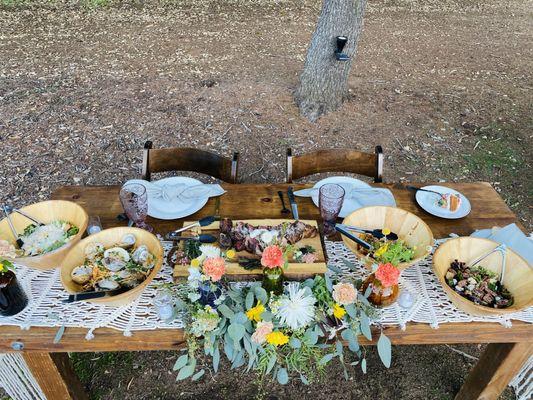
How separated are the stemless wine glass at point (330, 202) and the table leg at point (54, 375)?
3.81 feet

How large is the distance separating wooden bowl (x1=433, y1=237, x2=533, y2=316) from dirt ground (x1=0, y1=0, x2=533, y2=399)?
41.5 inches

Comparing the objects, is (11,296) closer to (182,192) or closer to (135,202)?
(135,202)

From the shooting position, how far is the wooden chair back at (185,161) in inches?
89.2

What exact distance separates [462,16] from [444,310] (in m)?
6.50

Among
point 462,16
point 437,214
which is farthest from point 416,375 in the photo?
point 462,16

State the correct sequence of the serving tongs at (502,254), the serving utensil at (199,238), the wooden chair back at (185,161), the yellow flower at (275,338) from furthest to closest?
the wooden chair back at (185,161)
the serving utensil at (199,238)
the serving tongs at (502,254)
the yellow flower at (275,338)

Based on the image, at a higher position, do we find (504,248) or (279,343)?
(504,248)

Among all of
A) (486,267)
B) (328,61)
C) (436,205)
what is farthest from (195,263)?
(328,61)

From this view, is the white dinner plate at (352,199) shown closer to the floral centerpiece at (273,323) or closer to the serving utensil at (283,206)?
the serving utensil at (283,206)

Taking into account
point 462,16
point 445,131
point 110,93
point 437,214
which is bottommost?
point 110,93

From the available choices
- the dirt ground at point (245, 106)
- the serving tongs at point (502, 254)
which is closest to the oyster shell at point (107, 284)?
the dirt ground at point (245, 106)

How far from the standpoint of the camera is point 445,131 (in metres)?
4.11

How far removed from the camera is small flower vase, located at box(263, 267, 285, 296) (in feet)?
4.44

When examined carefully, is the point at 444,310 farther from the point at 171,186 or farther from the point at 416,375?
the point at 171,186
